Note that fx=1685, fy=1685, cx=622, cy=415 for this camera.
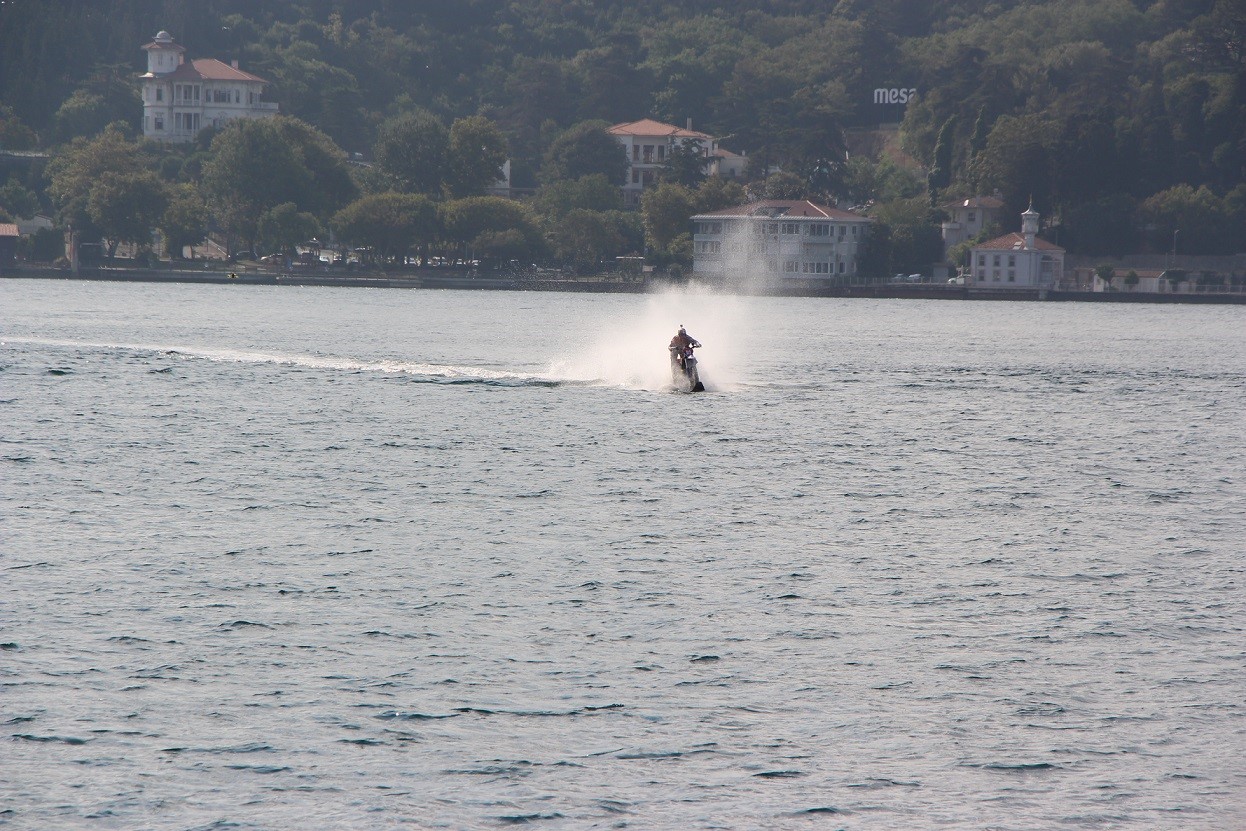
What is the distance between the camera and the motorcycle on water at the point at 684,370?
71.9 meters

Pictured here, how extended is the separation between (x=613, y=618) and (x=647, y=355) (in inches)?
2520

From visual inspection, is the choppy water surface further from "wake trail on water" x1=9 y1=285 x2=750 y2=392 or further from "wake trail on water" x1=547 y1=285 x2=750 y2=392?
"wake trail on water" x1=547 y1=285 x2=750 y2=392

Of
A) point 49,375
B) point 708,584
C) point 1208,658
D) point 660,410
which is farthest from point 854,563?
point 49,375

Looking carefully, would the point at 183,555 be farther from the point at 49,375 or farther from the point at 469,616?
the point at 49,375

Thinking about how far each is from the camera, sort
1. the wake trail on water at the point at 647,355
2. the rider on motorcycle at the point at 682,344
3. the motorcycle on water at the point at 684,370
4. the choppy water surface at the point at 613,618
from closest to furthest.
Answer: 1. the choppy water surface at the point at 613,618
2. the rider on motorcycle at the point at 682,344
3. the motorcycle on water at the point at 684,370
4. the wake trail on water at the point at 647,355

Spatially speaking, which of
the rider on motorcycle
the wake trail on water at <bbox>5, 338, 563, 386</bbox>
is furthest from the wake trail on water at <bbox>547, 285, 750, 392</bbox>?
the rider on motorcycle

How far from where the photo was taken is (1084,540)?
132ft

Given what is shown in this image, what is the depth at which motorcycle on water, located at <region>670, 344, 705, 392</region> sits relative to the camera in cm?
7194

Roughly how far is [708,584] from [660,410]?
38515mm

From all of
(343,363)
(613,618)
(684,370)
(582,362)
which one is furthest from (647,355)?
(613,618)

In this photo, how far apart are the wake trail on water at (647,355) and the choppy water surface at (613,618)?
Result: 15604mm

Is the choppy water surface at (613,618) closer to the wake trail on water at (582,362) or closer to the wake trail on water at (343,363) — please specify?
the wake trail on water at (343,363)

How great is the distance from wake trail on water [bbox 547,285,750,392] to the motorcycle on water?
4.52m

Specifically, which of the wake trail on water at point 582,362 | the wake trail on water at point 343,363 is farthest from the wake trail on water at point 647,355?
the wake trail on water at point 343,363
